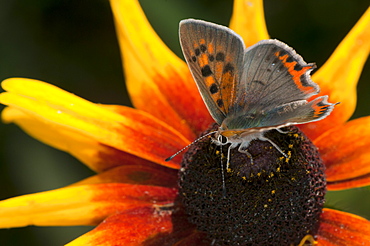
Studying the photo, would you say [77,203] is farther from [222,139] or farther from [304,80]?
[304,80]

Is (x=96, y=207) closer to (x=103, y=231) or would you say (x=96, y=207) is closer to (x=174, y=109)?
(x=103, y=231)

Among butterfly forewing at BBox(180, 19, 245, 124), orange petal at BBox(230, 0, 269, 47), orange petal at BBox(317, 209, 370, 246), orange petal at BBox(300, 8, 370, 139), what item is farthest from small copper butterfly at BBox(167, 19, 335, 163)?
orange petal at BBox(230, 0, 269, 47)

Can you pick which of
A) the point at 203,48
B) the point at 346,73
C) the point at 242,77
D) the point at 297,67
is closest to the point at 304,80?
the point at 297,67

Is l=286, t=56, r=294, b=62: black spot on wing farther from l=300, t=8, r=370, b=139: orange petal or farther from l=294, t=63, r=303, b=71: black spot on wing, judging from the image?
l=300, t=8, r=370, b=139: orange petal

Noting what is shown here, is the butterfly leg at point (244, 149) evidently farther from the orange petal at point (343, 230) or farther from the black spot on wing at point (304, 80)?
the orange petal at point (343, 230)

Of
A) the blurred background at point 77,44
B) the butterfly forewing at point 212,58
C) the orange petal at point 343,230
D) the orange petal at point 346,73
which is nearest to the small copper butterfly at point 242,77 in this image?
the butterfly forewing at point 212,58
